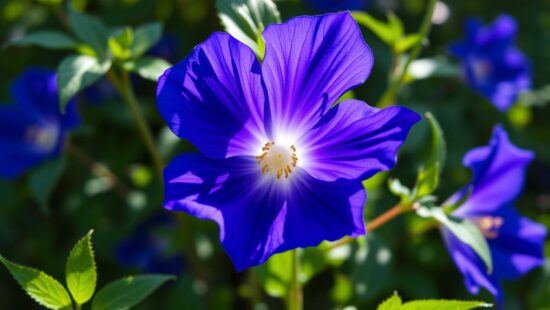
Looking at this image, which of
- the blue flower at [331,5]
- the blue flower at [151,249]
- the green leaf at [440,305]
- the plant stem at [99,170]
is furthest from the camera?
the blue flower at [151,249]

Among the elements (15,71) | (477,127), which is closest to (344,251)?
(477,127)

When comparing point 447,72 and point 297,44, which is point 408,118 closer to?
point 297,44

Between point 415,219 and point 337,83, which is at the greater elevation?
point 337,83

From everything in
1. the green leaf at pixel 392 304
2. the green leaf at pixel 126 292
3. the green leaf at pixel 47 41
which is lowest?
the green leaf at pixel 392 304

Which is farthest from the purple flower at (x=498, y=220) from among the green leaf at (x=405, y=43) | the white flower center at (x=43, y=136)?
the white flower center at (x=43, y=136)

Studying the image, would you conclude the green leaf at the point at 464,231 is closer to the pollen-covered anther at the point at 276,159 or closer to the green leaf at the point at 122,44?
the pollen-covered anther at the point at 276,159

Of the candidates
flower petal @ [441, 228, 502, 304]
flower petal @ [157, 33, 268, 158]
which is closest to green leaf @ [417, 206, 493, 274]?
flower petal @ [441, 228, 502, 304]
